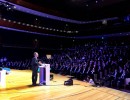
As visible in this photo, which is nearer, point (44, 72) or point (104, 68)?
point (44, 72)

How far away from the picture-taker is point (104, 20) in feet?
44.3

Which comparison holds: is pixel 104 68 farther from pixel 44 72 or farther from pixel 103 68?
pixel 44 72

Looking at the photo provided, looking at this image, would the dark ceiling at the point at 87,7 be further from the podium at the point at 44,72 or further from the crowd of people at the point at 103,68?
the podium at the point at 44,72

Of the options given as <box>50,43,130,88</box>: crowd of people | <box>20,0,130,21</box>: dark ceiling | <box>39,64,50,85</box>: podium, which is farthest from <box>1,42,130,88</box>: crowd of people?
<box>20,0,130,21</box>: dark ceiling

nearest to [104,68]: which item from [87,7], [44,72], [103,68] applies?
[103,68]

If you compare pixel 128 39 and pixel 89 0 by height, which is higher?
pixel 89 0

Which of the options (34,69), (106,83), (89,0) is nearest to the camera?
(34,69)

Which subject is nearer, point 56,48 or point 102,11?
point 102,11

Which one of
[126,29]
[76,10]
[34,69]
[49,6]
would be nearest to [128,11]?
[126,29]

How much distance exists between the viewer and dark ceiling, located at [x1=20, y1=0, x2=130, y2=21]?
36.6ft

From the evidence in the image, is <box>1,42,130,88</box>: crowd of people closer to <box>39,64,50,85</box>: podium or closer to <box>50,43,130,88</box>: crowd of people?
<box>50,43,130,88</box>: crowd of people

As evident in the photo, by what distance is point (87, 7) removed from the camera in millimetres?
12430

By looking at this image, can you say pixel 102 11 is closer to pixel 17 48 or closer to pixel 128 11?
pixel 128 11

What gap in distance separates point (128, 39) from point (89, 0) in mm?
3709
